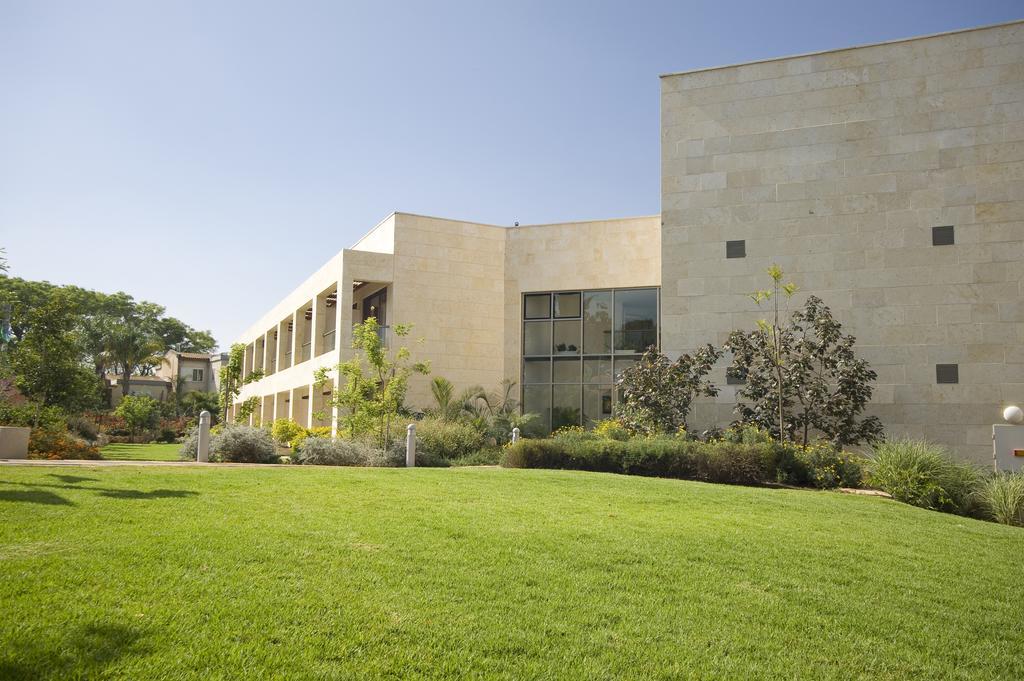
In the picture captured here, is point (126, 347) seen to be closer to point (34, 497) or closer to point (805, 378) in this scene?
point (805, 378)

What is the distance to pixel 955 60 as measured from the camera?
17.6 meters

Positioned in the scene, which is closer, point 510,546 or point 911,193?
point 510,546

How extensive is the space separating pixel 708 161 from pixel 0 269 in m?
15.5

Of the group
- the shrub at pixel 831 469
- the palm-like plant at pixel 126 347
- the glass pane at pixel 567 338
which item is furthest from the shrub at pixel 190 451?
the palm-like plant at pixel 126 347

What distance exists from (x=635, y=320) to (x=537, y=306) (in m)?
3.39

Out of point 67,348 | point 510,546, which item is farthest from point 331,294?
point 510,546

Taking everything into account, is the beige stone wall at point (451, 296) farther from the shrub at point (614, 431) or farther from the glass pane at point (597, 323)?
the shrub at point (614, 431)

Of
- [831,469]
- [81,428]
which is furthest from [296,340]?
[831,469]

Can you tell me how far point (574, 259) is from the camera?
24391 millimetres

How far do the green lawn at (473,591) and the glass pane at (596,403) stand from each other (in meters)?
13.6

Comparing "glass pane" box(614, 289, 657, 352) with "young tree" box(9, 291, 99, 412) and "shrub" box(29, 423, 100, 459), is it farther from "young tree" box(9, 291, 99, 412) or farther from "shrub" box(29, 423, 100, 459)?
"young tree" box(9, 291, 99, 412)

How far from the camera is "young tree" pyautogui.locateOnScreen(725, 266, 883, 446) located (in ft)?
54.6

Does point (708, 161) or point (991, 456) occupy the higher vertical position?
point (708, 161)

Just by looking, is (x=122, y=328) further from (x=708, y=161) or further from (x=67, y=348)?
(x=708, y=161)
